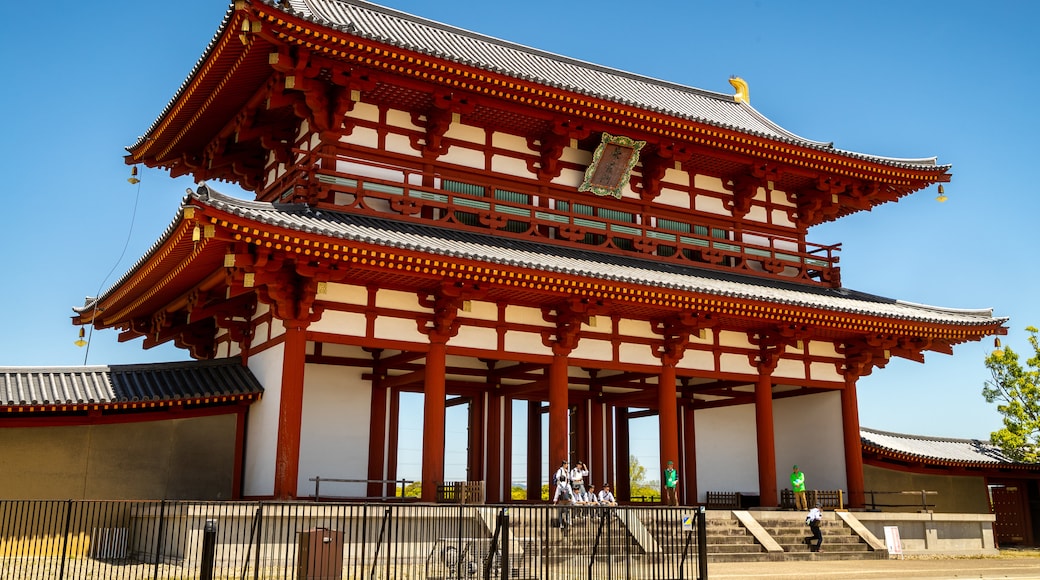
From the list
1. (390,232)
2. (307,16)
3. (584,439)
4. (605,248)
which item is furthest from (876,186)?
(307,16)

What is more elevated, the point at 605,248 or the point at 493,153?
the point at 493,153

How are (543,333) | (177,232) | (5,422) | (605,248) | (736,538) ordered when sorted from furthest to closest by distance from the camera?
(605,248) < (543,333) < (736,538) < (5,422) < (177,232)

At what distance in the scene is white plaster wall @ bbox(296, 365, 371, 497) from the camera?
67.1ft

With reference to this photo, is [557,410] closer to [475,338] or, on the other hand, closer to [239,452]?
[475,338]

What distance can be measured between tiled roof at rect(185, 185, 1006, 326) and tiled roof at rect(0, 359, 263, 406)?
408 centimetres

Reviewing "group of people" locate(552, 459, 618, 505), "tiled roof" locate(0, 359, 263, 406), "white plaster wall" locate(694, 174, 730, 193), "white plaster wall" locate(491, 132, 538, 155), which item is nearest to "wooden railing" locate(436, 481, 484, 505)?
"group of people" locate(552, 459, 618, 505)

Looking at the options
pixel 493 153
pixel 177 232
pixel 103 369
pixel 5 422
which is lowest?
pixel 5 422

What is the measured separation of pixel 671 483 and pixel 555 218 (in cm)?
688

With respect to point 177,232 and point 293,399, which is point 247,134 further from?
point 293,399

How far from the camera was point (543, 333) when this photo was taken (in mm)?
21312

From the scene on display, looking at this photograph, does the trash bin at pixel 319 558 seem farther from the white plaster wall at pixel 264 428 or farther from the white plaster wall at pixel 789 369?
the white plaster wall at pixel 789 369

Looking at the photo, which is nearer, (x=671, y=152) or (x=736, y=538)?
(x=736, y=538)

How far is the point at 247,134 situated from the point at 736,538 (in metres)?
14.2

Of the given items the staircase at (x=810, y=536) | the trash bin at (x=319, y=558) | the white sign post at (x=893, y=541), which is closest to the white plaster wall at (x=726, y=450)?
the staircase at (x=810, y=536)
